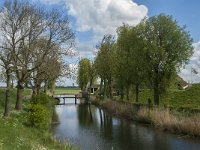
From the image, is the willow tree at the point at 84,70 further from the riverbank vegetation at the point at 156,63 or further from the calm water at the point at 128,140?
the calm water at the point at 128,140

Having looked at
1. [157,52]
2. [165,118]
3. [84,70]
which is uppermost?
[84,70]

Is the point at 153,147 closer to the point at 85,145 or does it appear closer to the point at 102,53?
the point at 85,145

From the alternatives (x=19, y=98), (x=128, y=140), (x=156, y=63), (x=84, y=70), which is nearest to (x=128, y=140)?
(x=128, y=140)

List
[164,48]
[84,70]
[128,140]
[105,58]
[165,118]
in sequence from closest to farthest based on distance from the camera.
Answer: [128,140] → [165,118] → [164,48] → [105,58] → [84,70]

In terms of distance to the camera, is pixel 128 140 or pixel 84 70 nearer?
pixel 128 140

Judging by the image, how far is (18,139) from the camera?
684 inches

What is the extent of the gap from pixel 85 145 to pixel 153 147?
509cm

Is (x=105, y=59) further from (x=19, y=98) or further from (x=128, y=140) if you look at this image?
(x=128, y=140)

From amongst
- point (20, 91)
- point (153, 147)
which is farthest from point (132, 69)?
point (153, 147)

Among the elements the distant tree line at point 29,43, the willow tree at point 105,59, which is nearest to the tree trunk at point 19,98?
the distant tree line at point 29,43

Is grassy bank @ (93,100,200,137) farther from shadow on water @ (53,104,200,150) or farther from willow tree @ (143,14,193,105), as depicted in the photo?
willow tree @ (143,14,193,105)

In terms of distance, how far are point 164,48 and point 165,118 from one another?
424 inches

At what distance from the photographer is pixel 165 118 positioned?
36094mm

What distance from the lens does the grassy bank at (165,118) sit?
3174 centimetres
